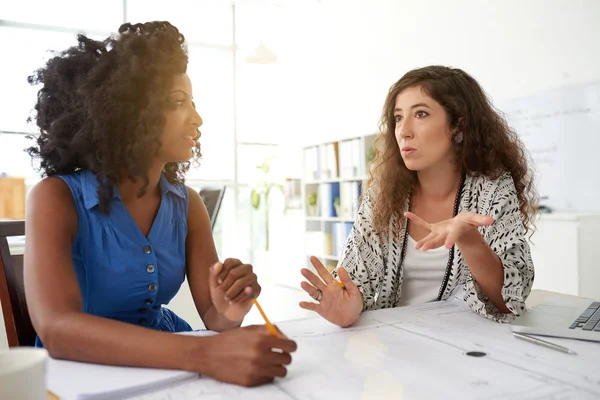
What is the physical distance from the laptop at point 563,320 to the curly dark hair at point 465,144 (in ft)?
0.89

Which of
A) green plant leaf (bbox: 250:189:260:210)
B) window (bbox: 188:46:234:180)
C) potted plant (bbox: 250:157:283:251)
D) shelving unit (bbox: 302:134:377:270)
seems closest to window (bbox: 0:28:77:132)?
window (bbox: 188:46:234:180)

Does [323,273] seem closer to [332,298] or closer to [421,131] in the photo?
[332,298]

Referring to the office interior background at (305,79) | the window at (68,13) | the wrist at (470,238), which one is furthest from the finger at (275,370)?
the window at (68,13)

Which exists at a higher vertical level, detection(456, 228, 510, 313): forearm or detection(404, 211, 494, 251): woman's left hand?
detection(404, 211, 494, 251): woman's left hand

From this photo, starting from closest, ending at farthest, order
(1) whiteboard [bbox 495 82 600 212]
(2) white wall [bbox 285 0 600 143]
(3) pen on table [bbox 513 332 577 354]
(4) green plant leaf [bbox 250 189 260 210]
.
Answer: (3) pen on table [bbox 513 332 577 354] < (1) whiteboard [bbox 495 82 600 212] < (2) white wall [bbox 285 0 600 143] < (4) green plant leaf [bbox 250 189 260 210]

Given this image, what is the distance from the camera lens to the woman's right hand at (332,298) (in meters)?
1.14

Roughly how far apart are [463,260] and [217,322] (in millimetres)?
699

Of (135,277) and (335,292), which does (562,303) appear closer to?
(335,292)

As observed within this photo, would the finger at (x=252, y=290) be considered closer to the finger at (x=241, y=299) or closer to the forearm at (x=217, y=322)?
the finger at (x=241, y=299)

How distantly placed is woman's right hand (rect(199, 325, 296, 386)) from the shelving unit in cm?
386

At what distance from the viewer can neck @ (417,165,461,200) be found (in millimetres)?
1622

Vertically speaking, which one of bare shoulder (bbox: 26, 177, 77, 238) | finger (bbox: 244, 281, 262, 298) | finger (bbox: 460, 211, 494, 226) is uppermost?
bare shoulder (bbox: 26, 177, 77, 238)

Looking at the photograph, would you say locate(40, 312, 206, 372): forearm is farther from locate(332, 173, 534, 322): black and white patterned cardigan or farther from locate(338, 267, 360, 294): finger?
locate(332, 173, 534, 322): black and white patterned cardigan

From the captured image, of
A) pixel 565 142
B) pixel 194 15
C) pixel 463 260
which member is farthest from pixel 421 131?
pixel 194 15
